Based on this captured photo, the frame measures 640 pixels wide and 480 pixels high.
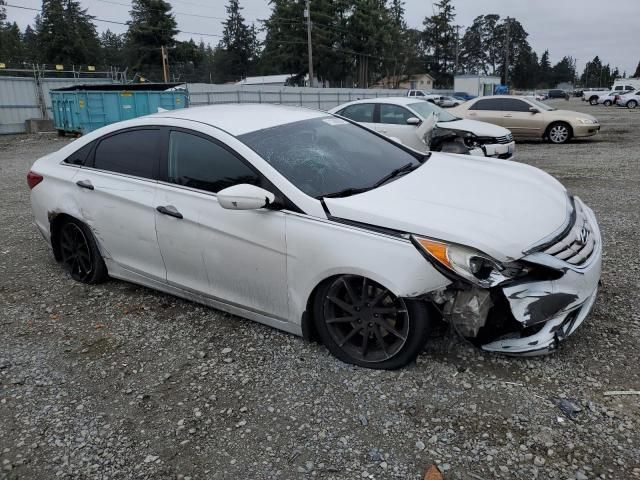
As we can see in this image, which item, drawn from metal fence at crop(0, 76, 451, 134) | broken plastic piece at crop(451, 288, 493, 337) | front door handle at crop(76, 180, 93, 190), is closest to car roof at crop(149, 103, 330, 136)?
front door handle at crop(76, 180, 93, 190)

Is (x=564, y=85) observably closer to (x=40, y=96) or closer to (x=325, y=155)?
(x=40, y=96)

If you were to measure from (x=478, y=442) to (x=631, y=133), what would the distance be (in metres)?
18.1

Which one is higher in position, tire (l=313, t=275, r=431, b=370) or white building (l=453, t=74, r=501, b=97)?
white building (l=453, t=74, r=501, b=97)

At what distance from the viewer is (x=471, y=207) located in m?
2.88

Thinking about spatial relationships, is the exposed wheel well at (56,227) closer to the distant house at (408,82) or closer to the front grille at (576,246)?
the front grille at (576,246)

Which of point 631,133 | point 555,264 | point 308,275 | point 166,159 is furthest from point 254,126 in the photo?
point 631,133

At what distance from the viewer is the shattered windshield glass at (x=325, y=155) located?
3178mm

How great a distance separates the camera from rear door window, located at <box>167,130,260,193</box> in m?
3.24

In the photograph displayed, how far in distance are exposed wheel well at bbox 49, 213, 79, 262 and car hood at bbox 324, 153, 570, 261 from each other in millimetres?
2572

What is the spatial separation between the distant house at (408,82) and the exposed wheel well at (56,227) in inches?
3140

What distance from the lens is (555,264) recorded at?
2.65 metres

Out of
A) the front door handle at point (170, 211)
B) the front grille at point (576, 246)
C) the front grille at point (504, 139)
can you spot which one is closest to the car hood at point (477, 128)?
the front grille at point (504, 139)

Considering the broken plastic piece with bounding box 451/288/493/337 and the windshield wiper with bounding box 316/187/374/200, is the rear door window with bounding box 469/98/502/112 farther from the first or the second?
the broken plastic piece with bounding box 451/288/493/337

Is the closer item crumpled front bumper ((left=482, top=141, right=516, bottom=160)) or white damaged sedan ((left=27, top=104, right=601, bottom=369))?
white damaged sedan ((left=27, top=104, right=601, bottom=369))
